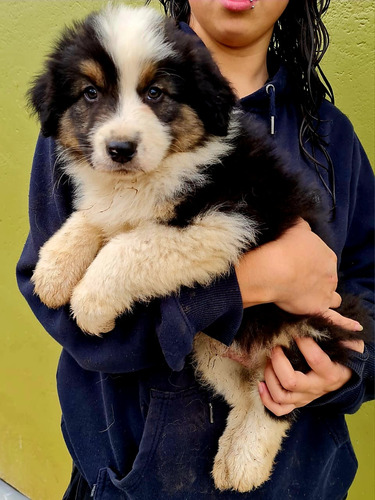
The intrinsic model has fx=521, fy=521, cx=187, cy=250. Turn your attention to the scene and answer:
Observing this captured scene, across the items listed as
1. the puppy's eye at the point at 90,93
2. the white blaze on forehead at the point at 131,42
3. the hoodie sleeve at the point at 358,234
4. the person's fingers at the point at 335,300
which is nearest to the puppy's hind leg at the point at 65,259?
the puppy's eye at the point at 90,93

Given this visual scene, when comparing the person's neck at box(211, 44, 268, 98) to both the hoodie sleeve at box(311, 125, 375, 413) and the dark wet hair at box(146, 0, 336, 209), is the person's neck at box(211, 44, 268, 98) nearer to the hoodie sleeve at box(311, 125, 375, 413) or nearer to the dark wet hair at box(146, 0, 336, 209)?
the dark wet hair at box(146, 0, 336, 209)

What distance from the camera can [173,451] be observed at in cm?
157

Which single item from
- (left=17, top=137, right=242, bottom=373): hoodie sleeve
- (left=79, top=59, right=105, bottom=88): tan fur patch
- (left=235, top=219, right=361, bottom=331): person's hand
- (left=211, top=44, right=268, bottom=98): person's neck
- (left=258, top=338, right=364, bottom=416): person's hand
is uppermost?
(left=79, top=59, right=105, bottom=88): tan fur patch

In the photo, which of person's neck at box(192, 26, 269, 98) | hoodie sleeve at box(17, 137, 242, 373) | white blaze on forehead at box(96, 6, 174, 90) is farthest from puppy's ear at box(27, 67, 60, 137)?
person's neck at box(192, 26, 269, 98)

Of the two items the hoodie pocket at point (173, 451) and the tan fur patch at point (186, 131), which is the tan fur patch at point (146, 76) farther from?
the hoodie pocket at point (173, 451)

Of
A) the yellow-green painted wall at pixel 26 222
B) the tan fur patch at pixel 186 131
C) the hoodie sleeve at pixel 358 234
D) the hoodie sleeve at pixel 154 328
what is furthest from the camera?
the yellow-green painted wall at pixel 26 222

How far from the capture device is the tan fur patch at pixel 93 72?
146cm

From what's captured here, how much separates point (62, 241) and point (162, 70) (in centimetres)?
58

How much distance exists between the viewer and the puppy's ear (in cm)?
158

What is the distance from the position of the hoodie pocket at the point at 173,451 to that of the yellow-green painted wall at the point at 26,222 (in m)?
1.17

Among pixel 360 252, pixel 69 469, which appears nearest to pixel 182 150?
pixel 360 252

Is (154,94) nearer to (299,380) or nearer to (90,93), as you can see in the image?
(90,93)

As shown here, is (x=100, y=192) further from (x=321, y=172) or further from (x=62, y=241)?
(x=321, y=172)

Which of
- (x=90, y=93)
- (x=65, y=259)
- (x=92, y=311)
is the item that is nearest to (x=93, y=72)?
(x=90, y=93)
